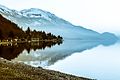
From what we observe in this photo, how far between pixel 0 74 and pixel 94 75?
30919 mm

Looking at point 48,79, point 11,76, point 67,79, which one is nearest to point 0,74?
point 11,76

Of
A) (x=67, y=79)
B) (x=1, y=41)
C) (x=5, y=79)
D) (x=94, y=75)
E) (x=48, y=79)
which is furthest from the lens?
(x=1, y=41)

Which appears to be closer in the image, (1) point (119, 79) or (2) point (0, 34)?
(1) point (119, 79)

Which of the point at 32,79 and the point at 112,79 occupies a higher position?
the point at 32,79

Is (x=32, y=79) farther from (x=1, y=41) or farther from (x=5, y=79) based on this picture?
(x=1, y=41)

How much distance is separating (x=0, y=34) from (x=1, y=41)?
4.74m

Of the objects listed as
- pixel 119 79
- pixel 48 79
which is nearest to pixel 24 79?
pixel 48 79

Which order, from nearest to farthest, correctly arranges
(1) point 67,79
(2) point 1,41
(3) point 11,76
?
(3) point 11,76, (1) point 67,79, (2) point 1,41

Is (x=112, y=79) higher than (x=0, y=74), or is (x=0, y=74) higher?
(x=0, y=74)

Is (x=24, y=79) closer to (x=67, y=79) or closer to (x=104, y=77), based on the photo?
(x=67, y=79)

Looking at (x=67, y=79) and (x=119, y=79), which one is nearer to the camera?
(x=67, y=79)

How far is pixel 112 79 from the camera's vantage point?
57031 mm

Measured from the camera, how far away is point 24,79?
33188 millimetres

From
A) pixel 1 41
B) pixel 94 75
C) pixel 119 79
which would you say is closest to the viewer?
pixel 119 79
